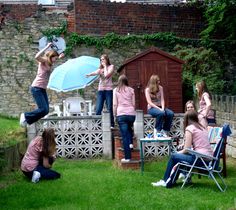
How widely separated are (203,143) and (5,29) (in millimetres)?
10709

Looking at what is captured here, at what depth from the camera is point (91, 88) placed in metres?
16.8

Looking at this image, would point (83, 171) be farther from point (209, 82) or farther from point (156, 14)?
point (156, 14)

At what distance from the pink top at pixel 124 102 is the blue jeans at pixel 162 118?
3.28ft

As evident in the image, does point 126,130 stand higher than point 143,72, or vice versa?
point 143,72

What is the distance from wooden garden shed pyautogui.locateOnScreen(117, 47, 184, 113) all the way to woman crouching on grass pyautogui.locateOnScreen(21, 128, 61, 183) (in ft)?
19.8

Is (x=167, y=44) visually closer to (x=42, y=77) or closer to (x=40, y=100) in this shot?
(x=42, y=77)

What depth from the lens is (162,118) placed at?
1081 cm

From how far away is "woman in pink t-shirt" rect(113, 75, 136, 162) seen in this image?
967 centimetres

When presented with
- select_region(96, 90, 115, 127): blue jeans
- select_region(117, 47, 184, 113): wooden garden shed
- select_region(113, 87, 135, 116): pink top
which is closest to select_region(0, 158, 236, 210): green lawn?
select_region(113, 87, 135, 116): pink top

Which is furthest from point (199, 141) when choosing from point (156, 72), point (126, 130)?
point (156, 72)

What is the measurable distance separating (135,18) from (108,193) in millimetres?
10605

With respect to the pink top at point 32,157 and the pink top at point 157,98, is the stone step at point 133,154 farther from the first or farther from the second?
the pink top at point 32,157

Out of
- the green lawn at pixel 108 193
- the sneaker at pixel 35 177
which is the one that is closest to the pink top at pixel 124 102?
the green lawn at pixel 108 193

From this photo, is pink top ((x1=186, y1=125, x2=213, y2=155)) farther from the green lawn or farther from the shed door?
the shed door
